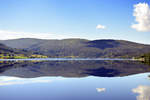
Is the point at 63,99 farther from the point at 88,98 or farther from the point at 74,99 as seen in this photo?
the point at 88,98

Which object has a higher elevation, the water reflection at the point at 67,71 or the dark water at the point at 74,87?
the dark water at the point at 74,87

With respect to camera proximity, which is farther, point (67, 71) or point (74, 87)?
point (67, 71)

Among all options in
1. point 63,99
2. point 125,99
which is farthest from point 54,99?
point 125,99

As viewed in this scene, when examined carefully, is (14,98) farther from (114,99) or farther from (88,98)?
(114,99)

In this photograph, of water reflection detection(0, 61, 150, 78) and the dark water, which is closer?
the dark water

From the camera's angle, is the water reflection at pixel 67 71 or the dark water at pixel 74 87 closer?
the dark water at pixel 74 87

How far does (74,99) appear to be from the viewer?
99.1 ft

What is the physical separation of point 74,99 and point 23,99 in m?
7.56

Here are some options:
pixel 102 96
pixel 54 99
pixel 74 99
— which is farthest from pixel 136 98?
pixel 54 99

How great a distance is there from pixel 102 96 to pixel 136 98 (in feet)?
17.1

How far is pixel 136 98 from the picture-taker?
30.6 m

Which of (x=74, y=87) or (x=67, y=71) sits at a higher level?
(x=74, y=87)

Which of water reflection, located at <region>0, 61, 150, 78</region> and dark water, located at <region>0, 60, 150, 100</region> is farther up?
dark water, located at <region>0, 60, 150, 100</region>

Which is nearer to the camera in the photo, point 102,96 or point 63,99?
point 63,99
